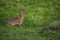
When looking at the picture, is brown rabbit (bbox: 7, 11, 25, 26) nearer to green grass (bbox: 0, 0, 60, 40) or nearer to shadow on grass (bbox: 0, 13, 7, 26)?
green grass (bbox: 0, 0, 60, 40)

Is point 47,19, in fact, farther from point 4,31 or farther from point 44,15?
point 4,31

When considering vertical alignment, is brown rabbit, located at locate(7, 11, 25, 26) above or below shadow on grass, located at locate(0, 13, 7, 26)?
above

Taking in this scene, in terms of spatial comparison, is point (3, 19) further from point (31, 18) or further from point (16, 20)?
point (31, 18)

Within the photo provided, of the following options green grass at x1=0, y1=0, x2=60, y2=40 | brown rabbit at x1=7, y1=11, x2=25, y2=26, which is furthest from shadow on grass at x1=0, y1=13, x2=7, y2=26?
brown rabbit at x1=7, y1=11, x2=25, y2=26

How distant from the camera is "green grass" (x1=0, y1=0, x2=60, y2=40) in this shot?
803 centimetres

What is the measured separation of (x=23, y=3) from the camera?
1098 centimetres

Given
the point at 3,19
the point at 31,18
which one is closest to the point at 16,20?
the point at 3,19

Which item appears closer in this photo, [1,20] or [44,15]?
[1,20]

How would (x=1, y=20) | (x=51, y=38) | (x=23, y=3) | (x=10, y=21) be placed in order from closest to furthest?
(x=51, y=38) < (x=10, y=21) < (x=1, y=20) < (x=23, y=3)

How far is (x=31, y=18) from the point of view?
9.59 m

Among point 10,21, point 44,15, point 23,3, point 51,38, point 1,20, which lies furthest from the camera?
point 23,3

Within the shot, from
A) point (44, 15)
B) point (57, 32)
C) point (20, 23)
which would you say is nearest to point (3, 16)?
point (20, 23)

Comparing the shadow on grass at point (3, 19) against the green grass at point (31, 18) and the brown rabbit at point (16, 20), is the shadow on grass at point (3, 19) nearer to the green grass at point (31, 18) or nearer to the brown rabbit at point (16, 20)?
A: the green grass at point (31, 18)

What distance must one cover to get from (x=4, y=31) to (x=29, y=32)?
83cm
